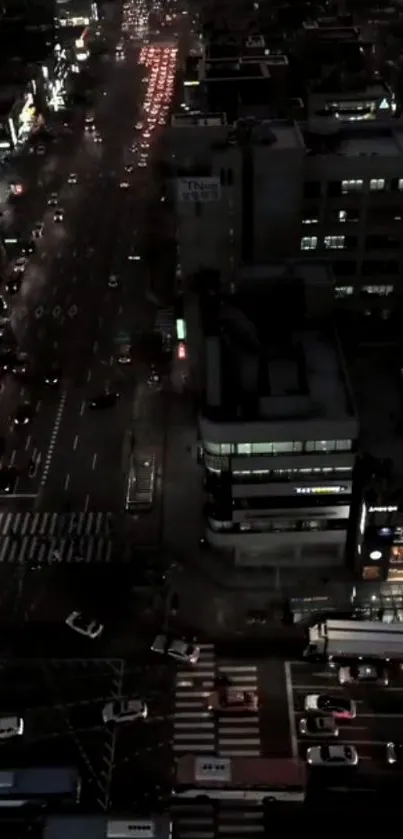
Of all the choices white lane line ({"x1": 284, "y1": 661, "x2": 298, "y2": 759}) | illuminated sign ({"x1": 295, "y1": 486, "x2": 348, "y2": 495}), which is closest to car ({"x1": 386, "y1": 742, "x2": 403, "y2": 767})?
white lane line ({"x1": 284, "y1": 661, "x2": 298, "y2": 759})

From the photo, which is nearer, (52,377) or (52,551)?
(52,551)

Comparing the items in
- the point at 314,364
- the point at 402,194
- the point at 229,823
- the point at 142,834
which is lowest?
the point at 229,823

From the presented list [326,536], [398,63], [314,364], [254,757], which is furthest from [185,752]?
[398,63]

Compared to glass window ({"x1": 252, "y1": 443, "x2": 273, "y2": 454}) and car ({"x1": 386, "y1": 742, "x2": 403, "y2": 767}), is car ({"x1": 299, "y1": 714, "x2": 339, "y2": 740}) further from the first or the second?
glass window ({"x1": 252, "y1": 443, "x2": 273, "y2": 454})

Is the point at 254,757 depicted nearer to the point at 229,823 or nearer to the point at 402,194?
the point at 229,823

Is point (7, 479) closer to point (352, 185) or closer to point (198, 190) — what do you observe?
point (198, 190)

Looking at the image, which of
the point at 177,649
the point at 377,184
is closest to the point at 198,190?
the point at 377,184
